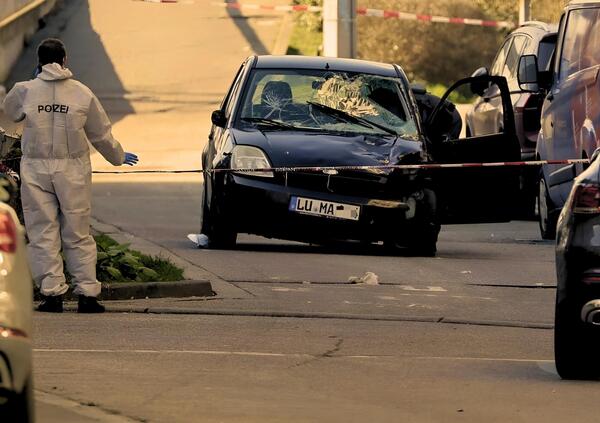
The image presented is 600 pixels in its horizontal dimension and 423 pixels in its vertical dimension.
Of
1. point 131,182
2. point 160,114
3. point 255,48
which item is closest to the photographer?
point 131,182

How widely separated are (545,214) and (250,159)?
3586 millimetres

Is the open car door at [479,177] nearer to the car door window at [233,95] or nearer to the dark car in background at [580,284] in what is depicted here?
the car door window at [233,95]

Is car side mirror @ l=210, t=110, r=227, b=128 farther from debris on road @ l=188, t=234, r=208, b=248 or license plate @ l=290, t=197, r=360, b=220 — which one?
license plate @ l=290, t=197, r=360, b=220

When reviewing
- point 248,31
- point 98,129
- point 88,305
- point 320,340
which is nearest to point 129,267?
point 88,305

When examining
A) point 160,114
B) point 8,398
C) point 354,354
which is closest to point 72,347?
point 354,354

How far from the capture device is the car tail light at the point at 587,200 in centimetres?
953

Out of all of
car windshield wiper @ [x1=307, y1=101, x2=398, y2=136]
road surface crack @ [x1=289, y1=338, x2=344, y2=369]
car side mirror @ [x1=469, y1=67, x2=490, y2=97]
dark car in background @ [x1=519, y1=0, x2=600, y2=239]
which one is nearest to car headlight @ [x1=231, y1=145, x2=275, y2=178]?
car windshield wiper @ [x1=307, y1=101, x2=398, y2=136]

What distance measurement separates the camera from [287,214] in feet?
51.5

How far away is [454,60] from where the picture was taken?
36.4 m

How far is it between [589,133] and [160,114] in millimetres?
16545

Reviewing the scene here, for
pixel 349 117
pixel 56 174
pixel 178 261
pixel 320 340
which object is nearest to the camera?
pixel 320 340

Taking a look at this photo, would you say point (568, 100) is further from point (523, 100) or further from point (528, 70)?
point (523, 100)

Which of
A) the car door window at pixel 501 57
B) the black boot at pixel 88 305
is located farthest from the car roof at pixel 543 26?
the black boot at pixel 88 305

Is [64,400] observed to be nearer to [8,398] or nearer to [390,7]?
[8,398]
